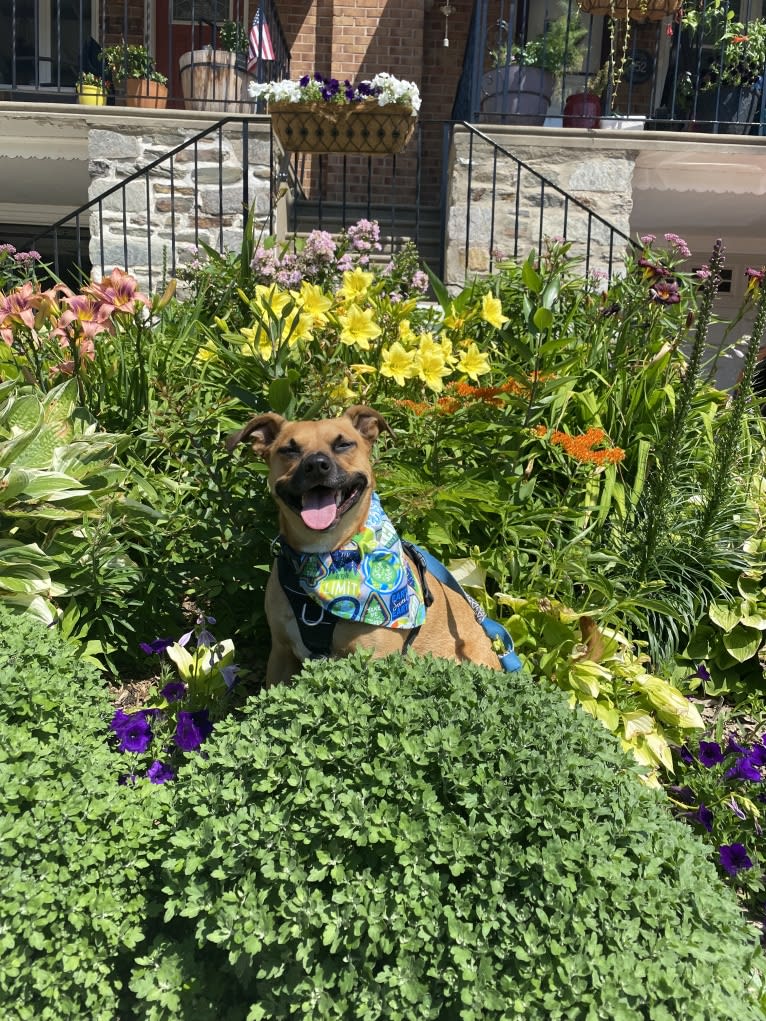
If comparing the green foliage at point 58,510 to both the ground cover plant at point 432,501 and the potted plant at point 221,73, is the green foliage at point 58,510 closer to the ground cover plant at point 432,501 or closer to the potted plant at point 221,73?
the ground cover plant at point 432,501

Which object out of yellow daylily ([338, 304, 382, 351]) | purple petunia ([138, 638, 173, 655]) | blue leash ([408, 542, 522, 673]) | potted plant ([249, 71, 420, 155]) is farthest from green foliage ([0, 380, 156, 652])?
potted plant ([249, 71, 420, 155])

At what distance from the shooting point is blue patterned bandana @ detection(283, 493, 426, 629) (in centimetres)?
255

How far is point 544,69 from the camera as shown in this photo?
947 centimetres

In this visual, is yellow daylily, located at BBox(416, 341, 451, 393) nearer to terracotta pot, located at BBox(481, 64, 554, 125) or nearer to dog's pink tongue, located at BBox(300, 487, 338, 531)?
dog's pink tongue, located at BBox(300, 487, 338, 531)

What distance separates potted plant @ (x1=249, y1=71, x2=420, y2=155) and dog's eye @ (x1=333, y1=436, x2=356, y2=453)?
5.38 m

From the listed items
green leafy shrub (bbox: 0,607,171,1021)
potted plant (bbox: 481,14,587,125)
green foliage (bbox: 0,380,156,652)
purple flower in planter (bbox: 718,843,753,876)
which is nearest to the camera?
green leafy shrub (bbox: 0,607,171,1021)

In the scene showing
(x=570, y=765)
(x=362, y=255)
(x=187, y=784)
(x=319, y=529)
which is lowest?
(x=187, y=784)

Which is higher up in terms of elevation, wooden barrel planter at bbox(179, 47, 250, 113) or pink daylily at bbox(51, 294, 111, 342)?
wooden barrel planter at bbox(179, 47, 250, 113)

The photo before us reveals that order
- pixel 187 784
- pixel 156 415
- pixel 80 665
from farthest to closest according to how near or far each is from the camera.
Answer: pixel 156 415 → pixel 80 665 → pixel 187 784

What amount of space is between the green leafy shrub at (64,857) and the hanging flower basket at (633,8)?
28.4ft

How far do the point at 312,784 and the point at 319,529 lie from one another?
31.4 inches

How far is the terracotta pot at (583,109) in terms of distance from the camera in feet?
28.1

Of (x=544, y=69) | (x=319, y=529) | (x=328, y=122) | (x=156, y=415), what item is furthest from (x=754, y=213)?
(x=319, y=529)

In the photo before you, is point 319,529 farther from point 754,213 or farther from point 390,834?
point 754,213
